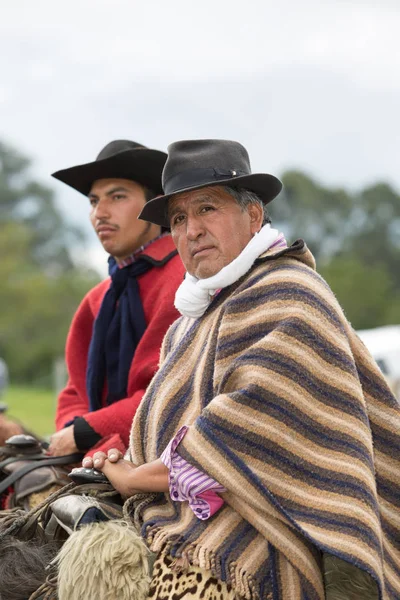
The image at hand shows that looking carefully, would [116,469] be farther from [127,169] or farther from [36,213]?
[36,213]

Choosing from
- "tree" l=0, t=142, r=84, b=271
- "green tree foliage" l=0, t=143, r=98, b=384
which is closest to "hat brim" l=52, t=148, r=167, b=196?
"green tree foliage" l=0, t=143, r=98, b=384

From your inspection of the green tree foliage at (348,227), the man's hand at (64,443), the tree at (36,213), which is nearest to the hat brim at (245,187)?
the man's hand at (64,443)

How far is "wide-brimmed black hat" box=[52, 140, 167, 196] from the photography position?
4.33 m

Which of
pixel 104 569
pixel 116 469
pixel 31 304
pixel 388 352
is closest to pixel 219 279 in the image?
pixel 116 469

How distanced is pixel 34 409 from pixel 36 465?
20846 millimetres

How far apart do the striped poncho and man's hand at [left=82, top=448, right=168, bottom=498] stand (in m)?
0.13

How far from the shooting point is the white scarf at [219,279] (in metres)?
3.14

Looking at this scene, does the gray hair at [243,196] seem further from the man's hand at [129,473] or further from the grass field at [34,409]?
the grass field at [34,409]

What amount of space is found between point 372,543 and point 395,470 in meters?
0.38

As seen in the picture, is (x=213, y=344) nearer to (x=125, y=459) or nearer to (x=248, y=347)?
(x=248, y=347)

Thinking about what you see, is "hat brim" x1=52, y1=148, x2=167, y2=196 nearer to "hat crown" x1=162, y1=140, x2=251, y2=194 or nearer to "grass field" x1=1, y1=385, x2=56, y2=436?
"hat crown" x1=162, y1=140, x2=251, y2=194

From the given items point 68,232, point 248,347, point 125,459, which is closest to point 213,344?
point 248,347

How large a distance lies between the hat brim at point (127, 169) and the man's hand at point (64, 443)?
1.19 metres

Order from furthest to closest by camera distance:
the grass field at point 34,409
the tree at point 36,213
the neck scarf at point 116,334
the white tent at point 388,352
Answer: the tree at point 36,213, the grass field at point 34,409, the white tent at point 388,352, the neck scarf at point 116,334
